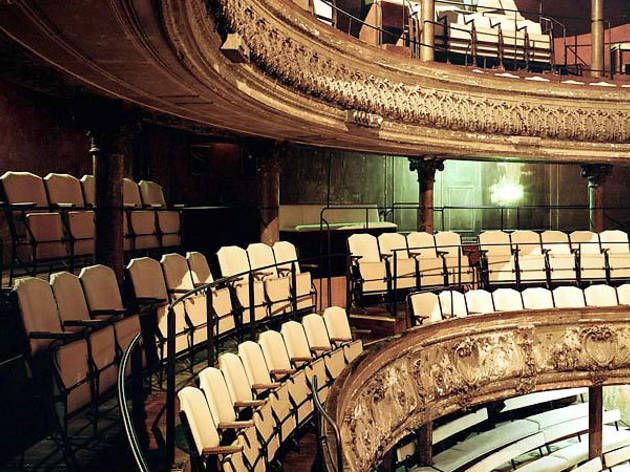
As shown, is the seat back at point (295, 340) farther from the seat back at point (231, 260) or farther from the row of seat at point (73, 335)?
the row of seat at point (73, 335)

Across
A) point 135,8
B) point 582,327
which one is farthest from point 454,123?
point 135,8

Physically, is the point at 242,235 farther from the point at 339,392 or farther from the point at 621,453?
the point at 621,453

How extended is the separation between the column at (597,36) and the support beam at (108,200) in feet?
23.6

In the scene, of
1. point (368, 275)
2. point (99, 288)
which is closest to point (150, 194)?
point (368, 275)

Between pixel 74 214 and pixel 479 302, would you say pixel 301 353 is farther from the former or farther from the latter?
pixel 479 302

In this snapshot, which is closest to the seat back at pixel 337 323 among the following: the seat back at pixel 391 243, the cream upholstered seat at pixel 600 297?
the seat back at pixel 391 243

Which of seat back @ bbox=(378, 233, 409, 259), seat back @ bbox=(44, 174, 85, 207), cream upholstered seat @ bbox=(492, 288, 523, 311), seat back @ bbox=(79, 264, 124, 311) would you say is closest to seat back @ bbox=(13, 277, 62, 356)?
seat back @ bbox=(79, 264, 124, 311)

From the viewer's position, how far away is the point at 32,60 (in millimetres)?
3838

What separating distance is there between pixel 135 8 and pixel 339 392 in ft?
7.91

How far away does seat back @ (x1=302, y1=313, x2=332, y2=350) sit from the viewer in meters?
4.52

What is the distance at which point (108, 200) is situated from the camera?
191 inches

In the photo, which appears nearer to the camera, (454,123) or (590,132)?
(454,123)

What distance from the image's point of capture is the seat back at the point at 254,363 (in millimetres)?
3516

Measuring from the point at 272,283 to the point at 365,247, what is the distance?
64.8 inches
